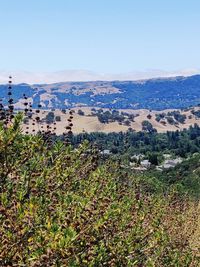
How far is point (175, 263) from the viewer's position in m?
18.8

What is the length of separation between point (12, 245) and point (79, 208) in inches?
75.7

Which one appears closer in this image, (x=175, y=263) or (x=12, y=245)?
(x=12, y=245)

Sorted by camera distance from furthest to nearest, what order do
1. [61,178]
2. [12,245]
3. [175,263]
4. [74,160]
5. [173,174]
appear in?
[173,174] → [175,263] → [74,160] → [61,178] → [12,245]

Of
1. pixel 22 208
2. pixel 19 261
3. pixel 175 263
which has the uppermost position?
pixel 22 208

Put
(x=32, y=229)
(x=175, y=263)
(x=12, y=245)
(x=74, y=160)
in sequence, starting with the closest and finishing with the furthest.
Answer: (x=12, y=245) < (x=32, y=229) < (x=74, y=160) < (x=175, y=263)

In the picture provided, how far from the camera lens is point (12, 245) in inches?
349

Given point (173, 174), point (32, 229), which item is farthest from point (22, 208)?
point (173, 174)

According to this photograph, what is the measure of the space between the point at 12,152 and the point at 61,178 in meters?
2.05

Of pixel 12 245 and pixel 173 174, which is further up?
pixel 12 245

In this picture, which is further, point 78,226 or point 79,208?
point 79,208

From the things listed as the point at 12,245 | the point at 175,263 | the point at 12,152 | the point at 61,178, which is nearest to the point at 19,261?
the point at 12,245

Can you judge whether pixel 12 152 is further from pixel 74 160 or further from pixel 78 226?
pixel 74 160

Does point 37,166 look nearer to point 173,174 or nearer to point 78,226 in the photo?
point 78,226

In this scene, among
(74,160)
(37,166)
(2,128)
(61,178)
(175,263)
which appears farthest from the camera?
(175,263)
